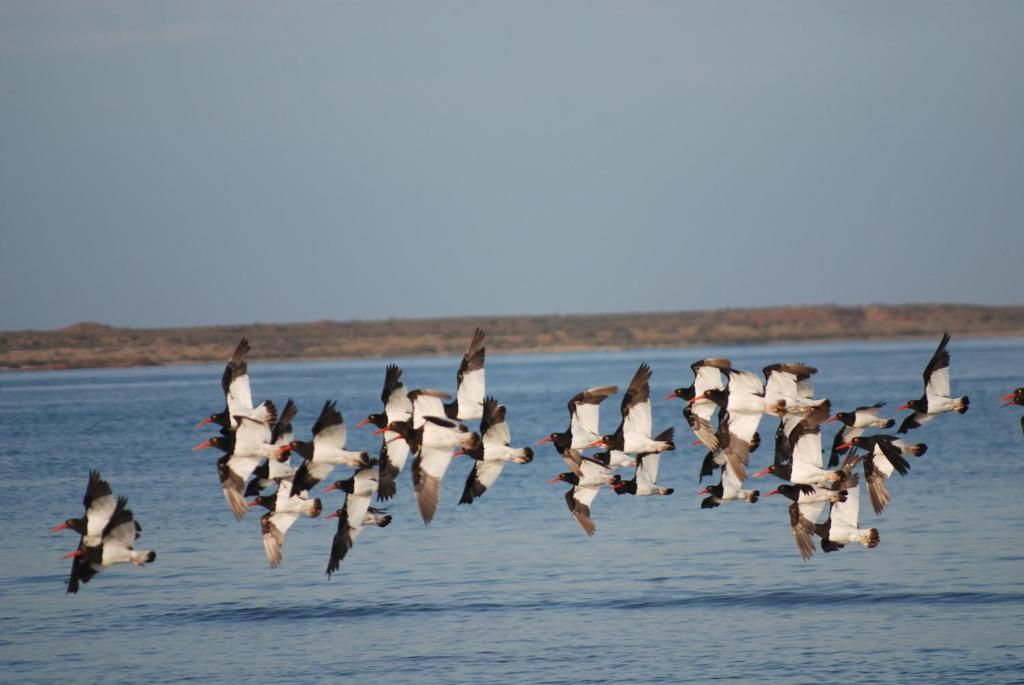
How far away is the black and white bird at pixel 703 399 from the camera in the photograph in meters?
23.6

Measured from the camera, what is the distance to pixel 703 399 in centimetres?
2391

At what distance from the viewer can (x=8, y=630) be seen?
28.9 m

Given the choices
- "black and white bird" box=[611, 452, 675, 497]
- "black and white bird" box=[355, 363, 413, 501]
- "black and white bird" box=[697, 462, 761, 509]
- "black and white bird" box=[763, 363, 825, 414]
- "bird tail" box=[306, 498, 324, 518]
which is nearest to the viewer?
"black and white bird" box=[763, 363, 825, 414]

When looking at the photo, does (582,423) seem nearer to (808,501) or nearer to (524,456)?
(524,456)

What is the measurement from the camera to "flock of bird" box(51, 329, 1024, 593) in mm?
22250

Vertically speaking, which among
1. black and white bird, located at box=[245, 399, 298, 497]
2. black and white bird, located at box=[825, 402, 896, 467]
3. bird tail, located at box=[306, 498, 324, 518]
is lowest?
bird tail, located at box=[306, 498, 324, 518]

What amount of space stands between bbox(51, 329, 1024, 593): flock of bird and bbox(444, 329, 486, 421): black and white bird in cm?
2

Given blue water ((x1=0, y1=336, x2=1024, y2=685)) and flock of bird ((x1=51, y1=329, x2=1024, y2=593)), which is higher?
flock of bird ((x1=51, y1=329, x2=1024, y2=593))

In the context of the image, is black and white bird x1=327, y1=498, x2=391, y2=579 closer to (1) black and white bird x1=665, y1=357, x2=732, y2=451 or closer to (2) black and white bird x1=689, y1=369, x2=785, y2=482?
(1) black and white bird x1=665, y1=357, x2=732, y2=451

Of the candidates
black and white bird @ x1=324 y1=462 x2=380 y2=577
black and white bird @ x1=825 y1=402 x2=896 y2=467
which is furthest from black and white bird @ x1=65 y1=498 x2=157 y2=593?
black and white bird @ x1=825 y1=402 x2=896 y2=467

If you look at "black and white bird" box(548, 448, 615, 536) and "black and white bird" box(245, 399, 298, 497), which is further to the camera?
"black and white bird" box(548, 448, 615, 536)

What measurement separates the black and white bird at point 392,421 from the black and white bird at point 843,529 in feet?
21.0

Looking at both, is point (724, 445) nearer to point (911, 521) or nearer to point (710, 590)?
point (710, 590)

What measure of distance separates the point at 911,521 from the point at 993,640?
37.7ft
